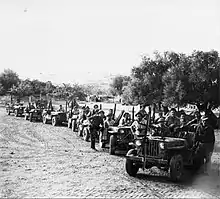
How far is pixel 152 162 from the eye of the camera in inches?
361

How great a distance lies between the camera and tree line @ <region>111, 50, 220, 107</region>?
20.9 meters

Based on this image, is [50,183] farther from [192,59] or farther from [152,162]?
Answer: [192,59]

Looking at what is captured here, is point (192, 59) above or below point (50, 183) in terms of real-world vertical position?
above

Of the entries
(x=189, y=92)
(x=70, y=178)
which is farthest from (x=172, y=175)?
(x=189, y=92)

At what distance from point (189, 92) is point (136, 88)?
3613mm

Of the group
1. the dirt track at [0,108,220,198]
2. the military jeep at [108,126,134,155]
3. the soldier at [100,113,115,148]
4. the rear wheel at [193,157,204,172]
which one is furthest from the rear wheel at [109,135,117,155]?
the rear wheel at [193,157,204,172]

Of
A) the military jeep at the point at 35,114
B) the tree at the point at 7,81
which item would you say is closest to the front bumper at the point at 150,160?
the military jeep at the point at 35,114

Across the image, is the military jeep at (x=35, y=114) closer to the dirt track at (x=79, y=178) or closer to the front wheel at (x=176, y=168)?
the dirt track at (x=79, y=178)

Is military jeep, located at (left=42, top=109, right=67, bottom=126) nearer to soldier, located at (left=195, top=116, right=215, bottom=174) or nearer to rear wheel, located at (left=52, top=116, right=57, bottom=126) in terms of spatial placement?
rear wheel, located at (left=52, top=116, right=57, bottom=126)

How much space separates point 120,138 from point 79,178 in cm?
392

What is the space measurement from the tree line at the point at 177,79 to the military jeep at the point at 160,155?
11268 mm

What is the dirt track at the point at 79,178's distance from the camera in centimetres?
801

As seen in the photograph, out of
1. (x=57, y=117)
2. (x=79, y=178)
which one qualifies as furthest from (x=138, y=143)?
(x=57, y=117)

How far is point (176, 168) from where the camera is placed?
911 centimetres
